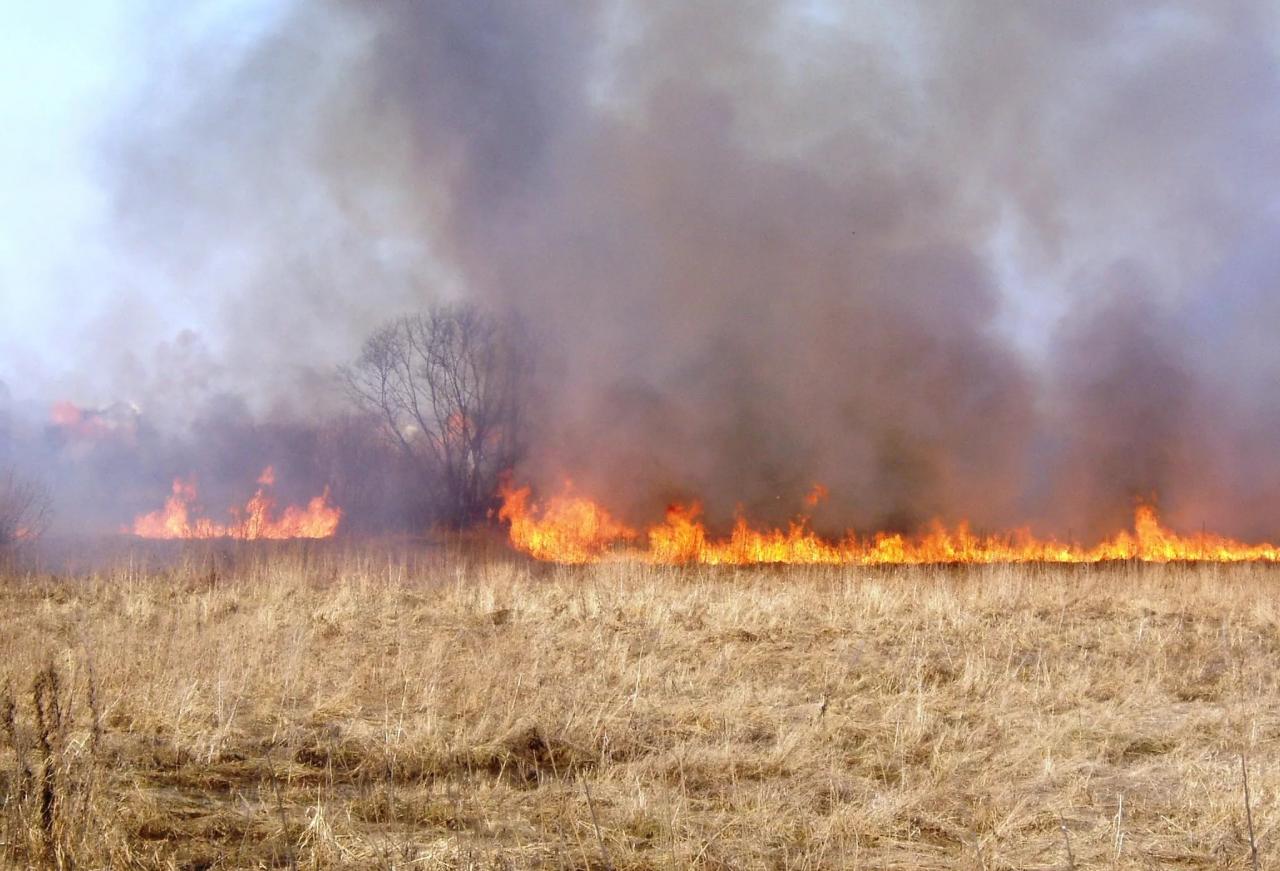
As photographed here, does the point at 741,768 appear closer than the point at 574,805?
No

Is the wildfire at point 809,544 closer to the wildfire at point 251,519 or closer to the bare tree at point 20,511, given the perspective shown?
the wildfire at point 251,519

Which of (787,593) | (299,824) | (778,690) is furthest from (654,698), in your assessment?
(787,593)

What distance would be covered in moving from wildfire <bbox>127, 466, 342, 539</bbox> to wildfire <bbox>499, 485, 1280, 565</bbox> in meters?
8.00

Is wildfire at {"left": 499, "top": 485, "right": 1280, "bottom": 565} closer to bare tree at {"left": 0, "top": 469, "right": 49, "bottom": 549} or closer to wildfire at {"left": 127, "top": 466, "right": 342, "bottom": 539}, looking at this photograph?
wildfire at {"left": 127, "top": 466, "right": 342, "bottom": 539}

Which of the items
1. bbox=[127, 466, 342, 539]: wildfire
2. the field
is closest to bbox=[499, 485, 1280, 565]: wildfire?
bbox=[127, 466, 342, 539]: wildfire

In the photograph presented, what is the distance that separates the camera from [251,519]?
28688 millimetres

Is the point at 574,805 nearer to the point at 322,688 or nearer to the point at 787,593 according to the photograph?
the point at 322,688

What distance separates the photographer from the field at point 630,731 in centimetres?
440

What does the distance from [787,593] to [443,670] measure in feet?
20.9

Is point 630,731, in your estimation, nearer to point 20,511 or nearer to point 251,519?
point 20,511

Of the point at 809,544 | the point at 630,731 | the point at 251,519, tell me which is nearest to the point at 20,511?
the point at 251,519

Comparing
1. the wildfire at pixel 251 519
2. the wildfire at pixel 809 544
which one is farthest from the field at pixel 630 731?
the wildfire at pixel 251 519

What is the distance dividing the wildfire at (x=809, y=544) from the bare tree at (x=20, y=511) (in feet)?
36.3

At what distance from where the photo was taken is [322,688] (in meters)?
7.82
